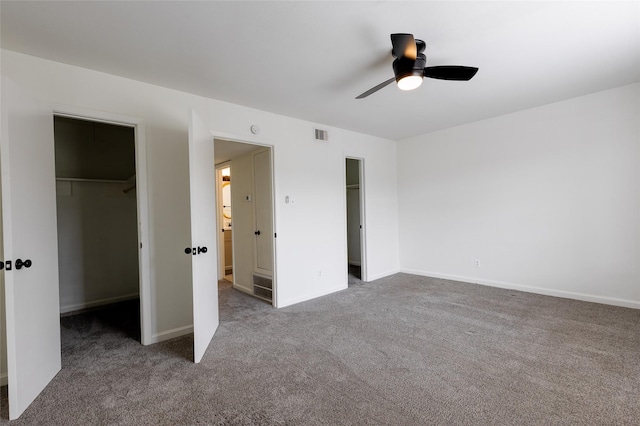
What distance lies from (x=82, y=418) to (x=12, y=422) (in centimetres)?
40

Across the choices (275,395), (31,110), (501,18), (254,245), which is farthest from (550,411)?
(31,110)

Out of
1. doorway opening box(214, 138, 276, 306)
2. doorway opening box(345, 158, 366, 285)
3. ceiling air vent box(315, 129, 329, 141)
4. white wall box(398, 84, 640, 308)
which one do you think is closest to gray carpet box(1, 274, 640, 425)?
white wall box(398, 84, 640, 308)

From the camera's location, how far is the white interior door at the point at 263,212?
3.95m

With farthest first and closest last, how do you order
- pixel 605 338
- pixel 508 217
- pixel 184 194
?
pixel 508 217 < pixel 184 194 < pixel 605 338

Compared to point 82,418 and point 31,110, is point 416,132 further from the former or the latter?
point 82,418

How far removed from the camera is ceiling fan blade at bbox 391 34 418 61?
6.11 feet

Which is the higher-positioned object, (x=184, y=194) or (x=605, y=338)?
(x=184, y=194)

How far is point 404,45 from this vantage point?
6.33 ft

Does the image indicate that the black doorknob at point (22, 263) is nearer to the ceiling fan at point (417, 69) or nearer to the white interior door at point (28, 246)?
the white interior door at point (28, 246)

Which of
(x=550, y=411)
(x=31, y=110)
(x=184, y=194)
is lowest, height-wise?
(x=550, y=411)

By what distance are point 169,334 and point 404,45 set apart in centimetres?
332

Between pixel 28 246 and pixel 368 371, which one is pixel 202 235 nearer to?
pixel 28 246

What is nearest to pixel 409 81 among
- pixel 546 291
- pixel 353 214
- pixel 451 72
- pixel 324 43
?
pixel 451 72

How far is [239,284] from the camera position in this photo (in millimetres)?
4750
